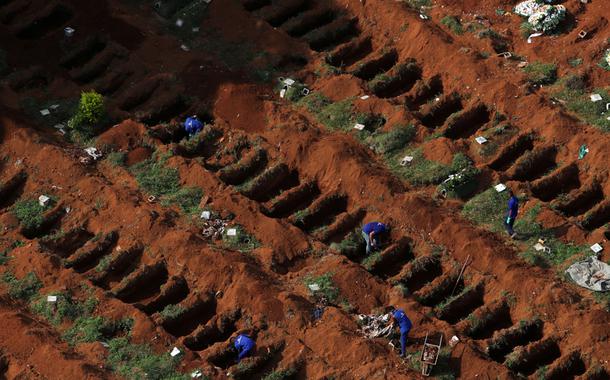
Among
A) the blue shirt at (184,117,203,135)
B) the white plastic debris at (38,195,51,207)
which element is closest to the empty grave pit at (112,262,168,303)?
the white plastic debris at (38,195,51,207)

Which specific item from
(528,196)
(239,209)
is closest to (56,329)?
(239,209)

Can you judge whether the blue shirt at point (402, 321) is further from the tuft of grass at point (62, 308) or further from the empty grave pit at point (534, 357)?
the tuft of grass at point (62, 308)

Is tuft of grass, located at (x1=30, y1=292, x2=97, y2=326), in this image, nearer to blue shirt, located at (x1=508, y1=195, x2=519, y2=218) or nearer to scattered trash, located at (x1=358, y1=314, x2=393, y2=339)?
scattered trash, located at (x1=358, y1=314, x2=393, y2=339)

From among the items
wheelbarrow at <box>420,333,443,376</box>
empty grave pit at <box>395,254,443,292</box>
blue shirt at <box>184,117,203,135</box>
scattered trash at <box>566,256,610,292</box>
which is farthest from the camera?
blue shirt at <box>184,117,203,135</box>

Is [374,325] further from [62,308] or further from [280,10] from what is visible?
[280,10]

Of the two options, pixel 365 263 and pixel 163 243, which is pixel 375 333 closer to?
pixel 365 263

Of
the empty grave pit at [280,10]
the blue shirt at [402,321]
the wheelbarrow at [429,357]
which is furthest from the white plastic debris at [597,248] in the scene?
the empty grave pit at [280,10]
